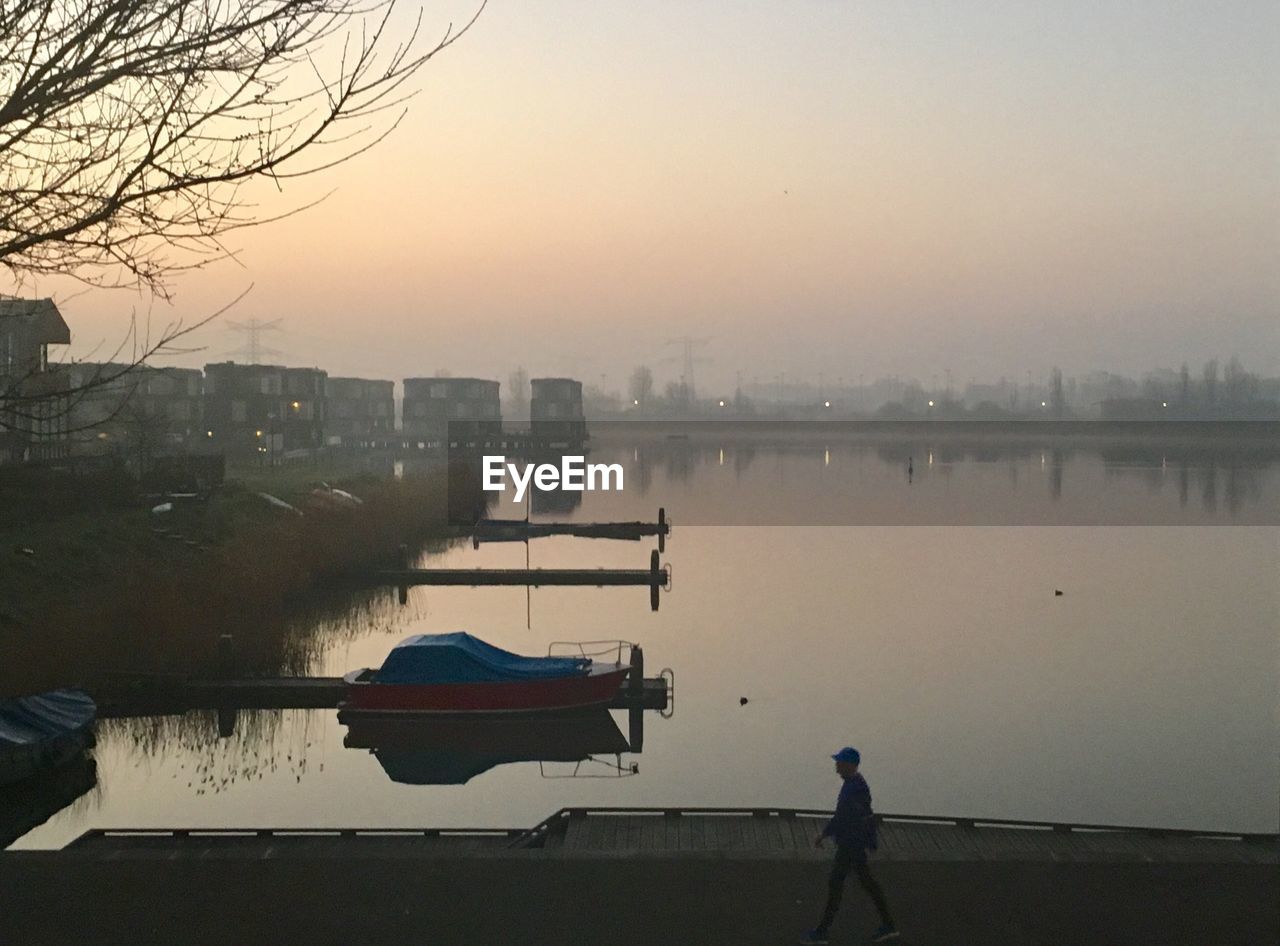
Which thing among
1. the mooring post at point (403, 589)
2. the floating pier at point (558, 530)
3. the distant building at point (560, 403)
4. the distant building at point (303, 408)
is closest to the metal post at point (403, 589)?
the mooring post at point (403, 589)

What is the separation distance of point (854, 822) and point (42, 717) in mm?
21674

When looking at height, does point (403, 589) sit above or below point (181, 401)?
below

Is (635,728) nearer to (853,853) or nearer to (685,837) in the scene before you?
(685,837)

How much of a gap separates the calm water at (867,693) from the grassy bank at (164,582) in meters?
3.09

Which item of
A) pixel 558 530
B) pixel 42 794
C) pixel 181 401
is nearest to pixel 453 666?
pixel 42 794

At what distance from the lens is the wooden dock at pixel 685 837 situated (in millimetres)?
17453

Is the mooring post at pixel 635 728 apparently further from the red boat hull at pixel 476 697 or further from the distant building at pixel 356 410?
the distant building at pixel 356 410

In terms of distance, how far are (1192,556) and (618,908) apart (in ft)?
223

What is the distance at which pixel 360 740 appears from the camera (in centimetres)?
3152

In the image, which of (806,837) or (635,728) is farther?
(635,728)

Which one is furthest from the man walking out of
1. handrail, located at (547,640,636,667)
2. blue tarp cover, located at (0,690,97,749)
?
handrail, located at (547,640,636,667)

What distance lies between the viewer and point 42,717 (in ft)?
88.4

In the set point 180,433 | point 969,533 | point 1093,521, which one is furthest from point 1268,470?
point 180,433

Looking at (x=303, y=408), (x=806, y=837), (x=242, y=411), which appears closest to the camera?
(x=806, y=837)
